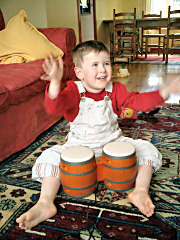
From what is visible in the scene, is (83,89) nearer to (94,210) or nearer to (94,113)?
(94,113)

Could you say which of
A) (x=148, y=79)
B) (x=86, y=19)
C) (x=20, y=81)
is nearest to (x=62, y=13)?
(x=86, y=19)

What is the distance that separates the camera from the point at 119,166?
0.97m

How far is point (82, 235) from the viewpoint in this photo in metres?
0.84

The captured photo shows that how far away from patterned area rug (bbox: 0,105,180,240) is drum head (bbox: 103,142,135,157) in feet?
0.66

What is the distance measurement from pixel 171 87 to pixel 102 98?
342 mm

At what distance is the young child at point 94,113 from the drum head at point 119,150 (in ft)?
0.36

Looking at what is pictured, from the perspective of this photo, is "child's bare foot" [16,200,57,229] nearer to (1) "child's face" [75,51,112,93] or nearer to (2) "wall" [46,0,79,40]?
(1) "child's face" [75,51,112,93]

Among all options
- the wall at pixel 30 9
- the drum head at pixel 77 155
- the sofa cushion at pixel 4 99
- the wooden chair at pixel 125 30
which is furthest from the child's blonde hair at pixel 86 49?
the wooden chair at pixel 125 30

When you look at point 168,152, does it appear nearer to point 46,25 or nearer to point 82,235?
point 82,235

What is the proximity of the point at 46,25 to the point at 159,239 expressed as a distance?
3.05 m

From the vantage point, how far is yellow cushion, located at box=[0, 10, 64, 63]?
1.98 metres

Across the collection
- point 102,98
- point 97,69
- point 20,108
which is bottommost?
point 20,108

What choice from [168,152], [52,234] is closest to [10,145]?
[52,234]

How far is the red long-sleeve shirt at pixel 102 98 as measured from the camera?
92 centimetres
